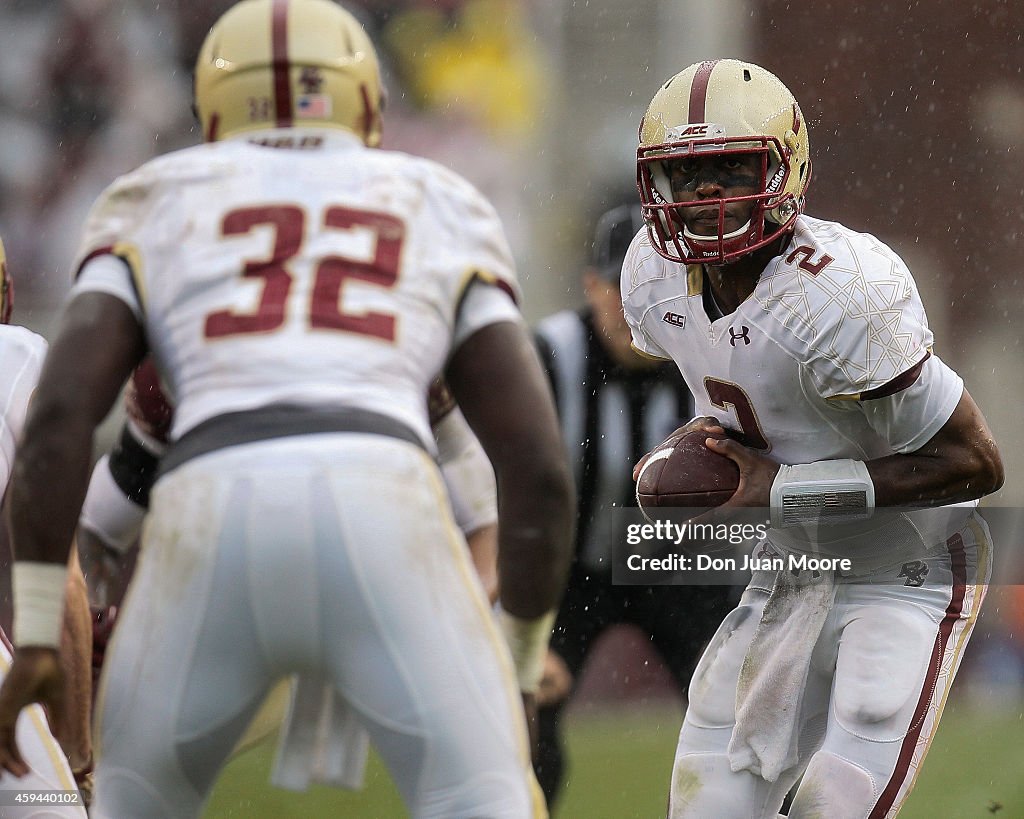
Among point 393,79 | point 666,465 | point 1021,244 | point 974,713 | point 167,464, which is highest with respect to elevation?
point 167,464

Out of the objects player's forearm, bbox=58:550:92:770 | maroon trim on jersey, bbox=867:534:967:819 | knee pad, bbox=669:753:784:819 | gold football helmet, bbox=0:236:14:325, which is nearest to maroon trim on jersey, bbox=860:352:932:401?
maroon trim on jersey, bbox=867:534:967:819

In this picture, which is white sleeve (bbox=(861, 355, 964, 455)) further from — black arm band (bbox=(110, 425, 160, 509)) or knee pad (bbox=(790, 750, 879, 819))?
black arm band (bbox=(110, 425, 160, 509))

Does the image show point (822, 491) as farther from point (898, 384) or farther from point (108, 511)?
point (108, 511)

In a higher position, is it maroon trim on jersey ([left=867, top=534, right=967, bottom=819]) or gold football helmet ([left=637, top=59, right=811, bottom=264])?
gold football helmet ([left=637, top=59, right=811, bottom=264])

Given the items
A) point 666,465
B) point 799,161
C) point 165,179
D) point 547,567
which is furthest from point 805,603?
point 165,179

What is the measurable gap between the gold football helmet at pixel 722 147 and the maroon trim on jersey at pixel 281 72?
3.42 ft

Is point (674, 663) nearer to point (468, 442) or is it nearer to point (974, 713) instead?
point (468, 442)

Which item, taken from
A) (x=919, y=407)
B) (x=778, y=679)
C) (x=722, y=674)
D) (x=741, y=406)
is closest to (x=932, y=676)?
(x=778, y=679)

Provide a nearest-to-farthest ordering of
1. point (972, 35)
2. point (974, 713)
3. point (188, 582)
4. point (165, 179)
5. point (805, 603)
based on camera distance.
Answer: point (188, 582) → point (165, 179) → point (805, 603) → point (974, 713) → point (972, 35)

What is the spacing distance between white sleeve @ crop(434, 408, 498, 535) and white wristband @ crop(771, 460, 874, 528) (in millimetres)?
692

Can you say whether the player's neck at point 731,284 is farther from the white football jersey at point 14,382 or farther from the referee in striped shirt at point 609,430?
the referee in striped shirt at point 609,430

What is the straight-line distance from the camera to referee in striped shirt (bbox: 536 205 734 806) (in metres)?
4.51

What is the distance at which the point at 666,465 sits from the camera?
308 centimetres

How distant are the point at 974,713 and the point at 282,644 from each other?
5.65 metres
